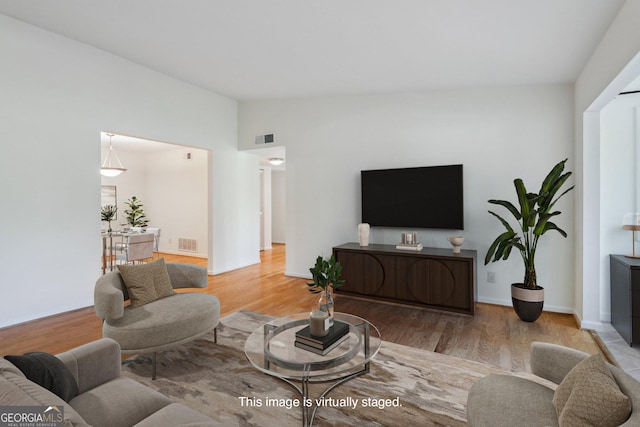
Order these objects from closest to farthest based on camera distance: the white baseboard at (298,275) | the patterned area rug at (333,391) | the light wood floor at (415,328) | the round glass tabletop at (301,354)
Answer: the round glass tabletop at (301,354), the patterned area rug at (333,391), the light wood floor at (415,328), the white baseboard at (298,275)

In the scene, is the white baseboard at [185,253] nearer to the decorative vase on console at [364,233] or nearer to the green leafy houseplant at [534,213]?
the decorative vase on console at [364,233]

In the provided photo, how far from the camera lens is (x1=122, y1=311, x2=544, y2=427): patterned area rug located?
1954mm

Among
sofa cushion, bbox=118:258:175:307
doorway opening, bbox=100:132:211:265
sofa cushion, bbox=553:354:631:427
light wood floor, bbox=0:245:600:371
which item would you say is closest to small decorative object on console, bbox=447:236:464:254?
light wood floor, bbox=0:245:600:371

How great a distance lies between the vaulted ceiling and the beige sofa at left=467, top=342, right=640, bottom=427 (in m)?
2.50

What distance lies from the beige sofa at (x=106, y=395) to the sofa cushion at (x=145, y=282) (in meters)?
1.10

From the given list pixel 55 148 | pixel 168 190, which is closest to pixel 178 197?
pixel 168 190

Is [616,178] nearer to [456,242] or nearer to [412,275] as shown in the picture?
[456,242]

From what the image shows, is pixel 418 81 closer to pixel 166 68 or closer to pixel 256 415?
pixel 166 68

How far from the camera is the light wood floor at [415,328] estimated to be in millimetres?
2881

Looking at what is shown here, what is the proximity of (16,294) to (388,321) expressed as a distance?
12.8 feet

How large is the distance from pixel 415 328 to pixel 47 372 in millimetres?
2959

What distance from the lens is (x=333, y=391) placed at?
2203 millimetres

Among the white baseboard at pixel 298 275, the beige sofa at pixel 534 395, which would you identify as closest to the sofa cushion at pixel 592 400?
the beige sofa at pixel 534 395

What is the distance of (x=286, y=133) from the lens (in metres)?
5.55
